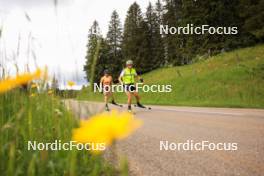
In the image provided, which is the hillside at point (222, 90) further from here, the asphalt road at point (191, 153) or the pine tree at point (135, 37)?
the pine tree at point (135, 37)

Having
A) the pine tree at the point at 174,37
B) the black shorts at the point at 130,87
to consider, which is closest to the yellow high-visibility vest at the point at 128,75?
the black shorts at the point at 130,87

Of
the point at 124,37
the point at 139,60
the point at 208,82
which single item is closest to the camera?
the point at 208,82

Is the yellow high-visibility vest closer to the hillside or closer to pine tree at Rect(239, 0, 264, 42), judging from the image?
the hillside

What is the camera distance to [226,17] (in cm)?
3403

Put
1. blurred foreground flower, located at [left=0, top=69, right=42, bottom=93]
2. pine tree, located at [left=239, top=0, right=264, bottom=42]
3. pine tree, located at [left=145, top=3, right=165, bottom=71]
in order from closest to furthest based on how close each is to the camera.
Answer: blurred foreground flower, located at [left=0, top=69, right=42, bottom=93], pine tree, located at [left=239, top=0, right=264, bottom=42], pine tree, located at [left=145, top=3, right=165, bottom=71]

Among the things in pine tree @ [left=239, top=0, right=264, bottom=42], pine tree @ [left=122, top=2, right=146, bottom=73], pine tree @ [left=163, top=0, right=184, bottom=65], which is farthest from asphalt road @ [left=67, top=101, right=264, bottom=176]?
pine tree @ [left=122, top=2, right=146, bottom=73]

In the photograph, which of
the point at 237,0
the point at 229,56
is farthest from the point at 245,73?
the point at 237,0

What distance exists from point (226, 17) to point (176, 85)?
45.1 feet

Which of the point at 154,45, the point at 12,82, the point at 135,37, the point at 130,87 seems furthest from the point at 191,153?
the point at 154,45

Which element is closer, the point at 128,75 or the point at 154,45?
the point at 128,75

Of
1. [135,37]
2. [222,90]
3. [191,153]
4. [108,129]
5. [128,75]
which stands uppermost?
[135,37]

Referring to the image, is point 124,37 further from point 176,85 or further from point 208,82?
point 208,82

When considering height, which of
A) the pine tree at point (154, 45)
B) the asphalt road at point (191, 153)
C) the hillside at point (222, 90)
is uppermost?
the pine tree at point (154, 45)

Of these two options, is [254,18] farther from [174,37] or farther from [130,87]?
[130,87]
